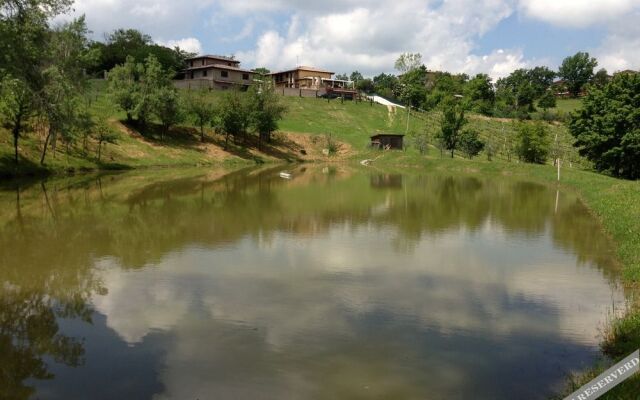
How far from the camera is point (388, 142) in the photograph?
302 feet

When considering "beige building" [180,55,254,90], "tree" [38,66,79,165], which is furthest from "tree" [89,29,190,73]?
"tree" [38,66,79,165]

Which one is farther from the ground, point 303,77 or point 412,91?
point 303,77

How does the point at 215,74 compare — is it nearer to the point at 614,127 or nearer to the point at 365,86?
the point at 365,86

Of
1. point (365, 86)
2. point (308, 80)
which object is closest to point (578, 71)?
point (365, 86)

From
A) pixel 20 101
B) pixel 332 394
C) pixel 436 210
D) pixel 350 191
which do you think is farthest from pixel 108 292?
pixel 20 101

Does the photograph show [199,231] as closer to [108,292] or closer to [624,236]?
[108,292]

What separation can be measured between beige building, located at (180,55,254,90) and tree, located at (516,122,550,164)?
5934 cm

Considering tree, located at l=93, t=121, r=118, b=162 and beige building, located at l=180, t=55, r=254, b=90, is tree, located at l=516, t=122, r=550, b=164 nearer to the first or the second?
tree, located at l=93, t=121, r=118, b=162

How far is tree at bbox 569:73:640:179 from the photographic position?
188 feet

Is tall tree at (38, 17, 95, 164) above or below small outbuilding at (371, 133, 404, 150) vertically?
above

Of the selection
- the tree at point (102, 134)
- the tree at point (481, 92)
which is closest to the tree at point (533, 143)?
the tree at point (102, 134)

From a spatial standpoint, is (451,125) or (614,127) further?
(451,125)

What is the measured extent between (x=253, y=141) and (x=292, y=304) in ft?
248

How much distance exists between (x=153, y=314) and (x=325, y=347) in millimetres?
4970
